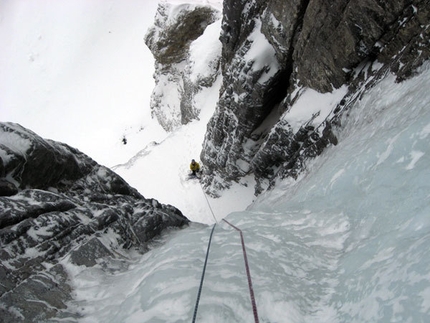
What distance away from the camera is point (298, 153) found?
34.2 ft

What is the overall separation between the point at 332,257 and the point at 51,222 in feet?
17.4

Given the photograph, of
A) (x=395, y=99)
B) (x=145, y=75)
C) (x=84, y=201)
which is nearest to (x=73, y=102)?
(x=145, y=75)

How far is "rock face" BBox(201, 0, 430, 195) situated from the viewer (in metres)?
7.01

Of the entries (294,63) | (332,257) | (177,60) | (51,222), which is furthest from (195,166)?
(332,257)

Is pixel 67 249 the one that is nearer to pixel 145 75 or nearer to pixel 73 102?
pixel 145 75

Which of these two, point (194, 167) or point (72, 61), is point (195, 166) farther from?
point (72, 61)

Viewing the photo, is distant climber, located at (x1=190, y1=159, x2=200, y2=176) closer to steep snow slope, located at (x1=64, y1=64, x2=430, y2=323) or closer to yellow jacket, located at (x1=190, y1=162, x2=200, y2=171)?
yellow jacket, located at (x1=190, y1=162, x2=200, y2=171)

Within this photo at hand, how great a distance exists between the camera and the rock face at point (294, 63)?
23.0 feet

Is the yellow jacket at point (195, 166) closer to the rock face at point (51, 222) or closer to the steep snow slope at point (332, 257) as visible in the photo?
the rock face at point (51, 222)

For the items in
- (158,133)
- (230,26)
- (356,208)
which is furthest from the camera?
(158,133)

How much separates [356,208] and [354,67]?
15.6 ft

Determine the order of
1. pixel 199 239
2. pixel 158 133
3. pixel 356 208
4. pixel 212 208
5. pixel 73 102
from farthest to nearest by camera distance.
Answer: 1. pixel 73 102
2. pixel 158 133
3. pixel 212 208
4. pixel 199 239
5. pixel 356 208

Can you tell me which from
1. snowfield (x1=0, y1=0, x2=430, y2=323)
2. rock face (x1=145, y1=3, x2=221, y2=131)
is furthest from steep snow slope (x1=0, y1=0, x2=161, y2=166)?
snowfield (x1=0, y1=0, x2=430, y2=323)

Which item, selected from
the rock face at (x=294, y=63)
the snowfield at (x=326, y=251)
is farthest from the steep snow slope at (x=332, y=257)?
the rock face at (x=294, y=63)
